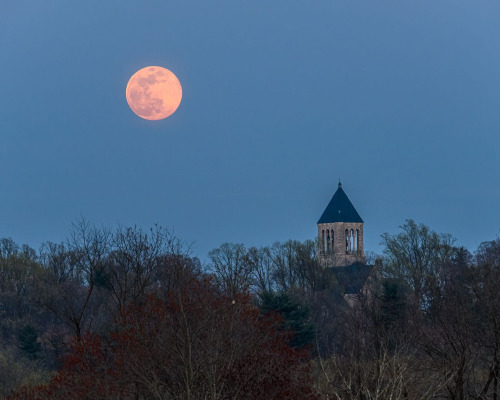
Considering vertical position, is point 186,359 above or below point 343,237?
below

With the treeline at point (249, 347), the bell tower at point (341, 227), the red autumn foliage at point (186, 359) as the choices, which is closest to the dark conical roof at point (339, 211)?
the bell tower at point (341, 227)

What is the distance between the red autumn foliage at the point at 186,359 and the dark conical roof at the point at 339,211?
116901 mm

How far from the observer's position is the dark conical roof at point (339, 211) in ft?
512

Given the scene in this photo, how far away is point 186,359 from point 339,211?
133155mm

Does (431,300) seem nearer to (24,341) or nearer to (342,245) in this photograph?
(24,341)

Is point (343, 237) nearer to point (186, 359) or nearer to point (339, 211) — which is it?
point (339, 211)

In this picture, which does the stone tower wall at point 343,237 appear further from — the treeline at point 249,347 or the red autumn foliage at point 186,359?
the red autumn foliage at point 186,359

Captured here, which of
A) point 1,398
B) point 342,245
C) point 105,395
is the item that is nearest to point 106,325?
point 1,398

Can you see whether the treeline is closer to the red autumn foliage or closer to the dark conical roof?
the red autumn foliage

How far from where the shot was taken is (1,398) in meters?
45.5

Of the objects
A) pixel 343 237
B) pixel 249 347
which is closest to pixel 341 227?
pixel 343 237

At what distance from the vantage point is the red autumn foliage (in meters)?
27.7

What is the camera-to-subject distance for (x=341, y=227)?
154 meters

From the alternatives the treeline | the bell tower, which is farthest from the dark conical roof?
the treeline
